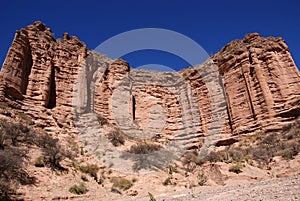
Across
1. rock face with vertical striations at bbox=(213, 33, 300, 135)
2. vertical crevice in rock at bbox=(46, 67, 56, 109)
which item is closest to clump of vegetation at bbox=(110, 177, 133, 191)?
vertical crevice in rock at bbox=(46, 67, 56, 109)

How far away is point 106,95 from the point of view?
2527cm

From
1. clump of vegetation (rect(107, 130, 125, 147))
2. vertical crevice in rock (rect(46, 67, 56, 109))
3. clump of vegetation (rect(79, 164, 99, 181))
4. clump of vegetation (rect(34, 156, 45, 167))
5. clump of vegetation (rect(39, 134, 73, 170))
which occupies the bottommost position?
clump of vegetation (rect(79, 164, 99, 181))

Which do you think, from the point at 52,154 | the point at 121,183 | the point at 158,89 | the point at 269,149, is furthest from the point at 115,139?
the point at 158,89

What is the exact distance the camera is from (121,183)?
43.5 feet

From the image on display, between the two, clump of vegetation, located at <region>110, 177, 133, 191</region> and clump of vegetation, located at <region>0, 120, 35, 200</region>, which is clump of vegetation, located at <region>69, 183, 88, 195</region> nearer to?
clump of vegetation, located at <region>0, 120, 35, 200</region>

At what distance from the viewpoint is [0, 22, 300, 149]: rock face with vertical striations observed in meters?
20.1

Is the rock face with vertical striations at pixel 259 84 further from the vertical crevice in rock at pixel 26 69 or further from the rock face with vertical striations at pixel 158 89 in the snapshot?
the vertical crevice in rock at pixel 26 69

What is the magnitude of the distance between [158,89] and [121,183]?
19.9 meters

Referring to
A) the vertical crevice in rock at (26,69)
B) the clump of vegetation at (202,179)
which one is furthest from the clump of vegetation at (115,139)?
the vertical crevice in rock at (26,69)

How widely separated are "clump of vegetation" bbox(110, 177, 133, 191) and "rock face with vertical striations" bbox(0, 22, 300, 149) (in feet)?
22.9

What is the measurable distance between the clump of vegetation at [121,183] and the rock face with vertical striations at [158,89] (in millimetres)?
6992

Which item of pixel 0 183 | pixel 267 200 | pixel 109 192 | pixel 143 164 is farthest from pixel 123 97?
pixel 267 200

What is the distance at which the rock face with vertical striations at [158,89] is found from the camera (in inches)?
793

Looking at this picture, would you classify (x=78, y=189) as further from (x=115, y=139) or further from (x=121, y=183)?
(x=115, y=139)
